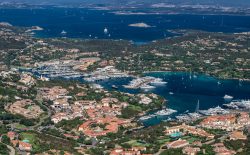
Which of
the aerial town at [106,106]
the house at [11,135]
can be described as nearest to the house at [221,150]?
the aerial town at [106,106]

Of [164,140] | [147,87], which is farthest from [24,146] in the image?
[147,87]

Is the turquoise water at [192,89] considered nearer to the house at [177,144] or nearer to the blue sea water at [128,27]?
Answer: the house at [177,144]

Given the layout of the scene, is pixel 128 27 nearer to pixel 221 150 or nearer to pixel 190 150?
pixel 190 150

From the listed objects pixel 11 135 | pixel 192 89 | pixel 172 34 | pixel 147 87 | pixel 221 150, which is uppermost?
pixel 11 135

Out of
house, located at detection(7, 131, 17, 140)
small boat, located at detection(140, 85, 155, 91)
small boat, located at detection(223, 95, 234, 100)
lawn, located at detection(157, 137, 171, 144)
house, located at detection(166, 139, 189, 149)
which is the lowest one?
small boat, located at detection(223, 95, 234, 100)

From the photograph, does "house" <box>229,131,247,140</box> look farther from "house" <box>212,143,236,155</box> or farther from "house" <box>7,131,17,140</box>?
"house" <box>7,131,17,140</box>

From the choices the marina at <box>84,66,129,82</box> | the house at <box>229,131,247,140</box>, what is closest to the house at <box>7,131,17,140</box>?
the house at <box>229,131,247,140</box>
